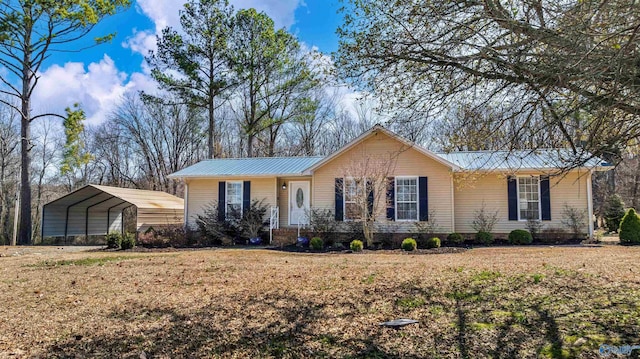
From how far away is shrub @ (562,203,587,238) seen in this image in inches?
564

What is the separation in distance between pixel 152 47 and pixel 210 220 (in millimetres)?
12253

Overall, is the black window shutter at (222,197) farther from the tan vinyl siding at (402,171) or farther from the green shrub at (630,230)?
the green shrub at (630,230)

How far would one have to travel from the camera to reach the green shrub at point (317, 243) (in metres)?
13.4

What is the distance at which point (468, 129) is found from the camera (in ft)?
20.5

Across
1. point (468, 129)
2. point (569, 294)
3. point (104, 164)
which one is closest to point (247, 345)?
point (569, 294)

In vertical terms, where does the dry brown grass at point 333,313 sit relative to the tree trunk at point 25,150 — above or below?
below

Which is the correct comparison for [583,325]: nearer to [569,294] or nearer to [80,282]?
[569,294]

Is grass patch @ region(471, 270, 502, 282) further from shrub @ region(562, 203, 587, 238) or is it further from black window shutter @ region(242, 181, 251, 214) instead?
black window shutter @ region(242, 181, 251, 214)

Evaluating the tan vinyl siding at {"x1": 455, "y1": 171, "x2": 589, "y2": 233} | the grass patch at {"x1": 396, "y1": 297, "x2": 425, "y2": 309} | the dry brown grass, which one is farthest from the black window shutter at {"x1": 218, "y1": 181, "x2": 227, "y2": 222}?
the grass patch at {"x1": 396, "y1": 297, "x2": 425, "y2": 309}

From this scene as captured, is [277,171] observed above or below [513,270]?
above

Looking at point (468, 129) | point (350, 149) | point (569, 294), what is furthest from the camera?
point (350, 149)

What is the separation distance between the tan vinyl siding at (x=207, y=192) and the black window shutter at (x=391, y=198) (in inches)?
195

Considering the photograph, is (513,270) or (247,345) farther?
(513,270)

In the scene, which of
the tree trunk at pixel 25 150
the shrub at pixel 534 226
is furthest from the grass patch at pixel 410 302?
the tree trunk at pixel 25 150
